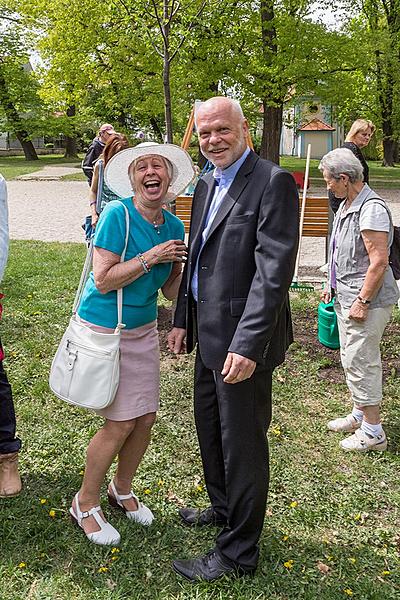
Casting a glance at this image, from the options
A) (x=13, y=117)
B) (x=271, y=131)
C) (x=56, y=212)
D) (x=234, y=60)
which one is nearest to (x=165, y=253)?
(x=56, y=212)

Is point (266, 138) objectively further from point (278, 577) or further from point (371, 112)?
point (278, 577)

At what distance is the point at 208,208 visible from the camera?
9.22 ft

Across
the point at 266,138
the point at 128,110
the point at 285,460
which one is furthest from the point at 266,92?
the point at 285,460

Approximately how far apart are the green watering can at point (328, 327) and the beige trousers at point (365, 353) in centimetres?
131

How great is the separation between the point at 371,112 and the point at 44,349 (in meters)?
30.2

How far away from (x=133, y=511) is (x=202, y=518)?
36 cm

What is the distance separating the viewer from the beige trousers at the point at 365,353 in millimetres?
3961

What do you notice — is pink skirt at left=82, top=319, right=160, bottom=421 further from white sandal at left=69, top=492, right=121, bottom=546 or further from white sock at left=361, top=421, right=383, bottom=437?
white sock at left=361, top=421, right=383, bottom=437

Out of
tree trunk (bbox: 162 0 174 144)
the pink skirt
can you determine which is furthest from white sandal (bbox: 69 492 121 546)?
tree trunk (bbox: 162 0 174 144)

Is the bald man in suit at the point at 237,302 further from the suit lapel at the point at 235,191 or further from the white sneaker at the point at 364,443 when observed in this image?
the white sneaker at the point at 364,443

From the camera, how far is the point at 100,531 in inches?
123

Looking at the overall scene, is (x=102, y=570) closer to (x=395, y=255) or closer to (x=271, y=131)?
(x=395, y=255)

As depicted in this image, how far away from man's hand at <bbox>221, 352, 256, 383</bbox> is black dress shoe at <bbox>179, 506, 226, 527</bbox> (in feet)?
3.50

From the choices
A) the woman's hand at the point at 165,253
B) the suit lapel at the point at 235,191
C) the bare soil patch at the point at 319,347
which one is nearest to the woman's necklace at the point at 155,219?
the woman's hand at the point at 165,253
